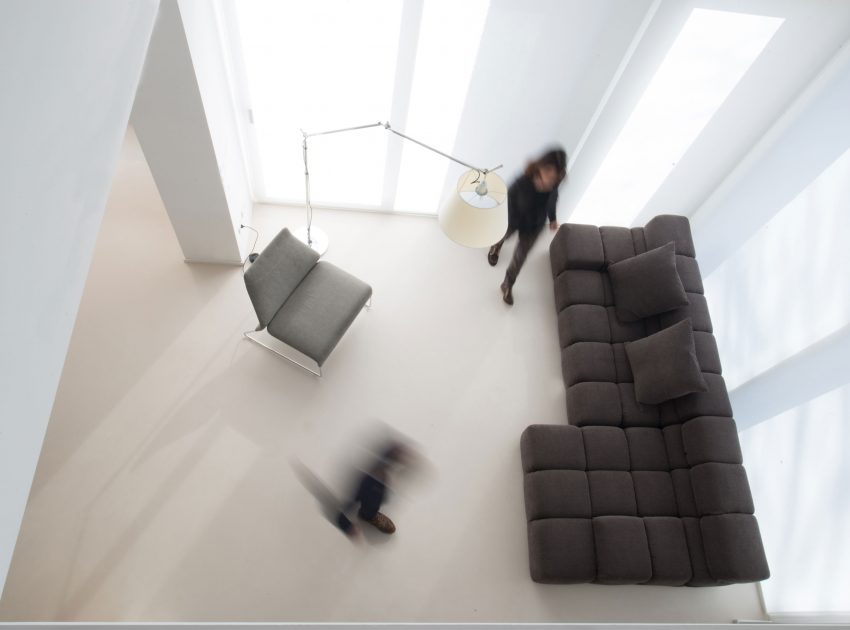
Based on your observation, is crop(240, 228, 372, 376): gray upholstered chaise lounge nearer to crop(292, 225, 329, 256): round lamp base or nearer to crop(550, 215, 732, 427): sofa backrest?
crop(292, 225, 329, 256): round lamp base

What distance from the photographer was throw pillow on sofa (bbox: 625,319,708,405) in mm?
3320

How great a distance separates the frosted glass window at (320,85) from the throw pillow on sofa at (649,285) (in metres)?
2.07

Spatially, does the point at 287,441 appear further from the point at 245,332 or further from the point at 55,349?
the point at 55,349

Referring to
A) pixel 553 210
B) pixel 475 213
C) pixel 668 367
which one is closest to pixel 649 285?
Result: pixel 668 367

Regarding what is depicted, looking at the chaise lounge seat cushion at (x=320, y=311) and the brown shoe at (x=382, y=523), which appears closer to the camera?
the brown shoe at (x=382, y=523)

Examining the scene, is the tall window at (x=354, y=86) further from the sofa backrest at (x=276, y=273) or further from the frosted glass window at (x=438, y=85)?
the sofa backrest at (x=276, y=273)

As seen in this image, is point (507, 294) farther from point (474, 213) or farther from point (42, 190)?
point (42, 190)

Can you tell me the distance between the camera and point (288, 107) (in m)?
3.63

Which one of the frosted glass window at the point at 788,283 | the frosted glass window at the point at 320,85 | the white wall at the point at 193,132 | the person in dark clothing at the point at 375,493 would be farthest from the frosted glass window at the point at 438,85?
the frosted glass window at the point at 788,283

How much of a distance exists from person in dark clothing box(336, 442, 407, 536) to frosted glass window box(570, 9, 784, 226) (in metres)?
2.61

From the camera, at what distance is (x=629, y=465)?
11.0ft

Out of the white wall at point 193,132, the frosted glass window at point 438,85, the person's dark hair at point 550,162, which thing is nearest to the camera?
the white wall at point 193,132

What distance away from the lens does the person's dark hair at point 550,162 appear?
12.8 feet

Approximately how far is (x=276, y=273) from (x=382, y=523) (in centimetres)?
175
